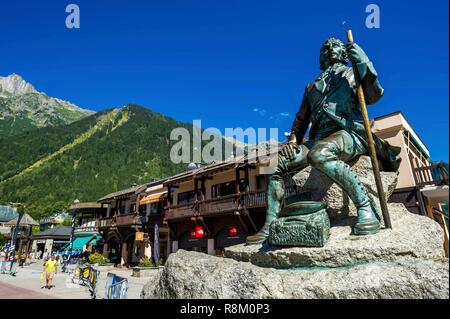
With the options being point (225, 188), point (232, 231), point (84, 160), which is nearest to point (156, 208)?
point (225, 188)

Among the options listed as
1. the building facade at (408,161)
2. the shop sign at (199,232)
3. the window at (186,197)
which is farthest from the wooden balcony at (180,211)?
the building facade at (408,161)

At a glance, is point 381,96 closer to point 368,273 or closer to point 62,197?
point 368,273

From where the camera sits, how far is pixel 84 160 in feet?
328

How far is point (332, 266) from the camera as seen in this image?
9.53ft

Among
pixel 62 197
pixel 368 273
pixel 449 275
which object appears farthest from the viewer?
pixel 62 197

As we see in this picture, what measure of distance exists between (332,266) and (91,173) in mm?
96226

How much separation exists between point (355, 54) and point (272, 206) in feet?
6.32

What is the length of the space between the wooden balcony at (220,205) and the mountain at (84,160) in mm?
50377

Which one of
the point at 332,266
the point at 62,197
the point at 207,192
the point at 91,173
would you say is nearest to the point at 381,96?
the point at 332,266

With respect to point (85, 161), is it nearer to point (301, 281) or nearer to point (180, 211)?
point (180, 211)

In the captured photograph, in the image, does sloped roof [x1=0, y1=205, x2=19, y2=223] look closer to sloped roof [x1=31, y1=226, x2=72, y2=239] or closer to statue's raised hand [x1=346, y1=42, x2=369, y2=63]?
sloped roof [x1=31, y1=226, x2=72, y2=239]

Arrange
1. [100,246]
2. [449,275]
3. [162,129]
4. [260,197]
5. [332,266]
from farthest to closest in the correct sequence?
[162,129], [100,246], [260,197], [332,266], [449,275]

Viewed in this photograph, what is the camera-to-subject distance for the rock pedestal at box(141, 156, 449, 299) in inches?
93.4
